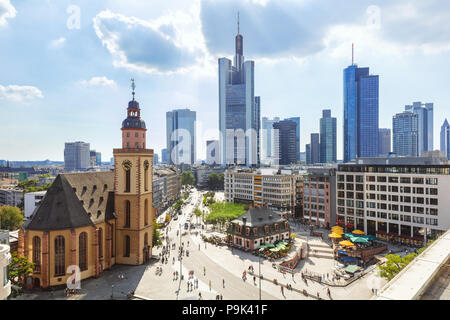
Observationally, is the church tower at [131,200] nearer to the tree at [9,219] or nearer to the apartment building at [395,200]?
the tree at [9,219]

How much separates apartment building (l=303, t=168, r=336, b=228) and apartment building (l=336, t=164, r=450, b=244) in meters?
2.46

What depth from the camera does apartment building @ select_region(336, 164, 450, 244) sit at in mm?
60219

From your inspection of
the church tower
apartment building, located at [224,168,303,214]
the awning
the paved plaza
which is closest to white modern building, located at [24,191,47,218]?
the paved plaza

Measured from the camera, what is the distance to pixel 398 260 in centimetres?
3625

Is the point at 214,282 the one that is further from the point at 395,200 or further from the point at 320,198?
the point at 320,198

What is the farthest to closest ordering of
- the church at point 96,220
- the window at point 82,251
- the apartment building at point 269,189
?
the apartment building at point 269,189 < the window at point 82,251 < the church at point 96,220

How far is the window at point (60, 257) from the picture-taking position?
38.8 meters

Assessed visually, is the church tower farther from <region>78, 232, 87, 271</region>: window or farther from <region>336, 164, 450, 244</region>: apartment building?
<region>336, 164, 450, 244</region>: apartment building

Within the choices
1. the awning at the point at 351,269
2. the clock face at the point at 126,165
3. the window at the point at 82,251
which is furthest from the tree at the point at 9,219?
the awning at the point at 351,269

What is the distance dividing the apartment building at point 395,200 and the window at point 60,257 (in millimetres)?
64963

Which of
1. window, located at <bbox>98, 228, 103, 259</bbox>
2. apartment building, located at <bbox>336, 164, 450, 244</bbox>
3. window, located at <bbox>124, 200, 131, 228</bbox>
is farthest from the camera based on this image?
apartment building, located at <bbox>336, 164, 450, 244</bbox>

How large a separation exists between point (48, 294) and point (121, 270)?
10355 mm

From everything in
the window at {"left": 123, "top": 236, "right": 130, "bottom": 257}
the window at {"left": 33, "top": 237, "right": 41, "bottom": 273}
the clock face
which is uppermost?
the clock face
